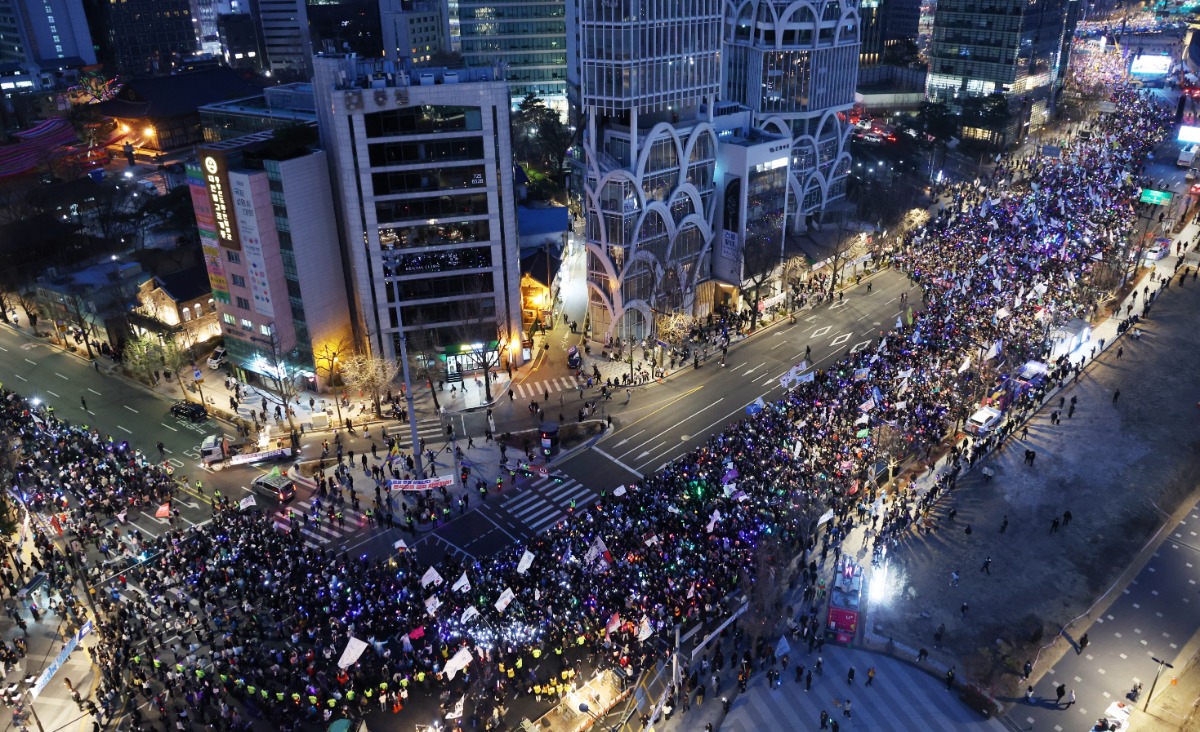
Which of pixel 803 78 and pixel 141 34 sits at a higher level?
pixel 141 34

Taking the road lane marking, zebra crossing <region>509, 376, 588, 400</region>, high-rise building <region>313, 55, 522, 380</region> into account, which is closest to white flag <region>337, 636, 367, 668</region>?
the road lane marking

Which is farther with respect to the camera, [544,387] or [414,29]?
[414,29]

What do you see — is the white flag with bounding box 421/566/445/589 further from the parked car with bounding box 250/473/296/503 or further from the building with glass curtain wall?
the building with glass curtain wall

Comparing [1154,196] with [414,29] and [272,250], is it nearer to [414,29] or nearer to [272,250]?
[272,250]

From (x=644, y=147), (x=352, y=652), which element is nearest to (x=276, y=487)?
(x=352, y=652)

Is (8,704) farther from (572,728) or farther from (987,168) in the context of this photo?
(987,168)

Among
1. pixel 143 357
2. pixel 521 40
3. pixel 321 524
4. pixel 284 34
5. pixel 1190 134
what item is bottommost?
pixel 321 524
